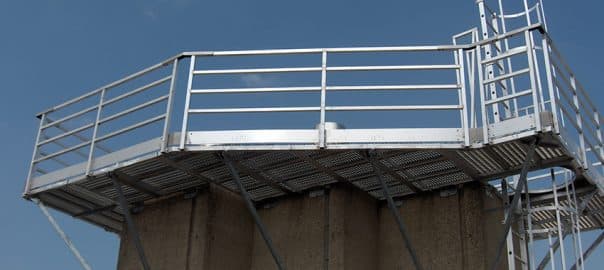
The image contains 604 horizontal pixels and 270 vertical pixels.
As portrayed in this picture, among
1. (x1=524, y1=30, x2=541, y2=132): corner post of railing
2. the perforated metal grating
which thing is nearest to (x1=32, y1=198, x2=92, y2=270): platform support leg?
the perforated metal grating

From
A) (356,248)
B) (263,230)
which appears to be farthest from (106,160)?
(356,248)

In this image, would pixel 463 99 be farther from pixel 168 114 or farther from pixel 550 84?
pixel 168 114

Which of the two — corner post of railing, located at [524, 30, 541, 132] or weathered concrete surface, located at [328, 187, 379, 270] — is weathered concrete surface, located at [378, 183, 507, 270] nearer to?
weathered concrete surface, located at [328, 187, 379, 270]

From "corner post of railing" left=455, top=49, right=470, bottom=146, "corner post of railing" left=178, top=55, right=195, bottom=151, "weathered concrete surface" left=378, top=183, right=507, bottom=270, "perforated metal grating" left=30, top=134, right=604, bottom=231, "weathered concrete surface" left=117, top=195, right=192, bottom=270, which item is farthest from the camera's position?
"weathered concrete surface" left=117, top=195, right=192, bottom=270

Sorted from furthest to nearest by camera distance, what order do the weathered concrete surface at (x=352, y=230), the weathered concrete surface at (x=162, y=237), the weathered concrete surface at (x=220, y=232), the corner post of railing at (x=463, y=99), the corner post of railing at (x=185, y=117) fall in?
1. the weathered concrete surface at (x=162, y=237)
2. the weathered concrete surface at (x=220, y=232)
3. the weathered concrete surface at (x=352, y=230)
4. the corner post of railing at (x=185, y=117)
5. the corner post of railing at (x=463, y=99)

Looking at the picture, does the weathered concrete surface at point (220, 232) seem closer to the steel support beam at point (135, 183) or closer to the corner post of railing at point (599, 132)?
the steel support beam at point (135, 183)

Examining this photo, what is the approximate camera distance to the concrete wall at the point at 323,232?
13492 millimetres

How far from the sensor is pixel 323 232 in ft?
45.4

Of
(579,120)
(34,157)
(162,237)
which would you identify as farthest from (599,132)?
(34,157)

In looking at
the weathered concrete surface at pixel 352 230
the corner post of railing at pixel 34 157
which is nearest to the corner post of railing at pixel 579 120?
the weathered concrete surface at pixel 352 230

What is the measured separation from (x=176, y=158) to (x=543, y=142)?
597 cm

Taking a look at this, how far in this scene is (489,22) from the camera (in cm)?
1488

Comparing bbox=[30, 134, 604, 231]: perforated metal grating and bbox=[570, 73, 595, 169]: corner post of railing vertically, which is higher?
bbox=[570, 73, 595, 169]: corner post of railing

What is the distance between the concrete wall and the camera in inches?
531
